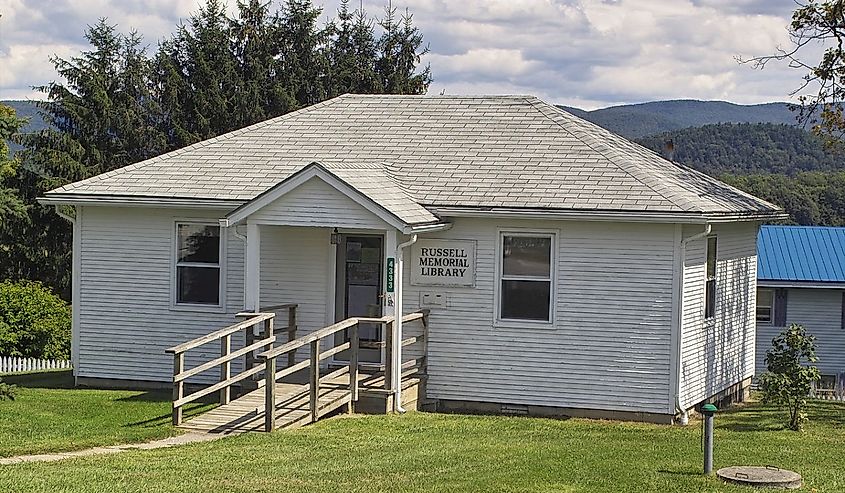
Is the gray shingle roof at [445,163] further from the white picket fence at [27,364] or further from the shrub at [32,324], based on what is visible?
the shrub at [32,324]

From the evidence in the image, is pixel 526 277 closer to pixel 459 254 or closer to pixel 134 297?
pixel 459 254

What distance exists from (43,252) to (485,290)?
24741 millimetres

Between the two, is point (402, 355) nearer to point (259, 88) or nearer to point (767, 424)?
point (767, 424)

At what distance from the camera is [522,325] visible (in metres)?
17.7

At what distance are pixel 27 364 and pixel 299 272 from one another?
11.2 metres

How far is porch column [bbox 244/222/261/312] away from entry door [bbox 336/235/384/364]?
1529 mm

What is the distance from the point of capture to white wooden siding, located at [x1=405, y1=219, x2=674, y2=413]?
1720cm

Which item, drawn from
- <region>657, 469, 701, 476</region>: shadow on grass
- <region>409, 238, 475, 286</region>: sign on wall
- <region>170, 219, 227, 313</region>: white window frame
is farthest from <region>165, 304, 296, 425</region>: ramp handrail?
<region>657, 469, 701, 476</region>: shadow on grass

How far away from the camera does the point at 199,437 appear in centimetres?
1491

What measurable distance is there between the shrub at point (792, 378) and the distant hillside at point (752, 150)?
174 ft

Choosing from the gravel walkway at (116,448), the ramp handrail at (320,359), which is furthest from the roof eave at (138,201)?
the gravel walkway at (116,448)

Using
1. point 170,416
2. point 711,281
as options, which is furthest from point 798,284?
point 170,416

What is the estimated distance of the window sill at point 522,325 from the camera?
17.7 meters

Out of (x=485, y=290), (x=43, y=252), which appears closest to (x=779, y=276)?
(x=485, y=290)
